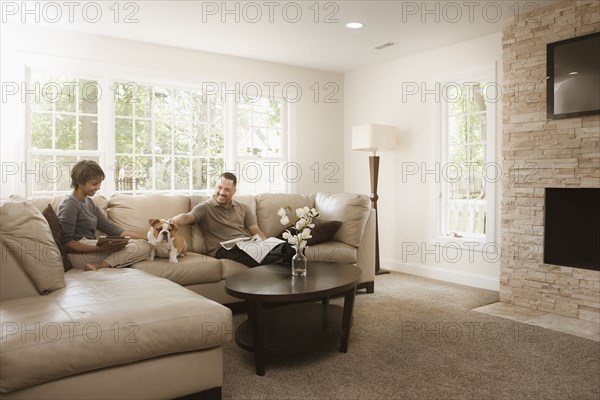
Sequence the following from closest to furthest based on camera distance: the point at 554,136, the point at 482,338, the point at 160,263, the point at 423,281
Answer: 1. the point at 482,338
2. the point at 160,263
3. the point at 554,136
4. the point at 423,281

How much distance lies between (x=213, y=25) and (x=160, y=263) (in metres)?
2.37

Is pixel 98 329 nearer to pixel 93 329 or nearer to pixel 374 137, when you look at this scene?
pixel 93 329

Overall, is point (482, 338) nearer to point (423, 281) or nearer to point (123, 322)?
point (423, 281)

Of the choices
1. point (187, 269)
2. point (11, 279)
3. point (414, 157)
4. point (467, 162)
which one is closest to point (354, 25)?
point (414, 157)

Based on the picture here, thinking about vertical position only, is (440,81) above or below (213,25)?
below

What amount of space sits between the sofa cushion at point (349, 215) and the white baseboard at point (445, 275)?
1.34 meters

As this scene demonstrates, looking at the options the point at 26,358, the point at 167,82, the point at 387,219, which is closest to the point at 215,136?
the point at 167,82

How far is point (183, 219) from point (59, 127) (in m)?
1.83

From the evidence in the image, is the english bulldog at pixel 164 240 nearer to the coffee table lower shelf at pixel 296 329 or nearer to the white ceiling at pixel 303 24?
the coffee table lower shelf at pixel 296 329

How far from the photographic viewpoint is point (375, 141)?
5.23 meters

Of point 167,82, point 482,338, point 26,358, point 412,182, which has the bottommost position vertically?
point 482,338

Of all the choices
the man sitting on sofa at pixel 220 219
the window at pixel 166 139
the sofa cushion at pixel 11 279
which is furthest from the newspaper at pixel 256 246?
the window at pixel 166 139

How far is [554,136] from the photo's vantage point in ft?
12.1

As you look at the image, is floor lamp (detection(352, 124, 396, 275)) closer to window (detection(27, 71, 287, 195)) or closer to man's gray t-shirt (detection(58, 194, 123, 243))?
window (detection(27, 71, 287, 195))
